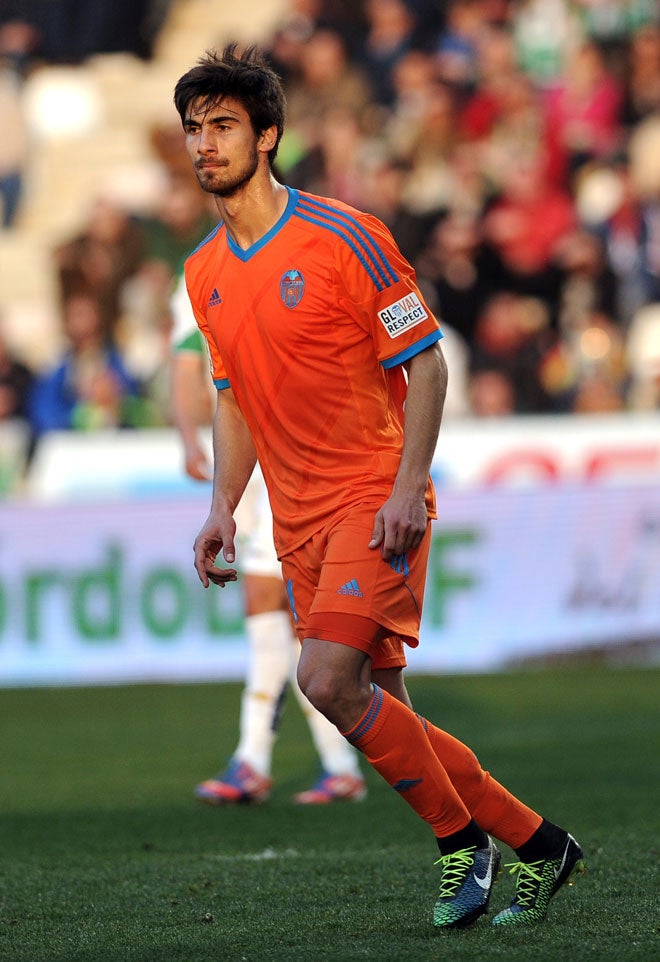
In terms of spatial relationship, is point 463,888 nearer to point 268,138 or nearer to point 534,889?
point 534,889

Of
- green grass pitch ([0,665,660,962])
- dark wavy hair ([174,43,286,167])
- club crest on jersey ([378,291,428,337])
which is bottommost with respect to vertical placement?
green grass pitch ([0,665,660,962])

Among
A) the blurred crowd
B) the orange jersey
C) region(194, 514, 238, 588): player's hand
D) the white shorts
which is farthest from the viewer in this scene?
the blurred crowd

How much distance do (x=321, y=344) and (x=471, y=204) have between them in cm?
1074

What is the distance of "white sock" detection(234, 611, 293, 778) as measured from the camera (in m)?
6.62

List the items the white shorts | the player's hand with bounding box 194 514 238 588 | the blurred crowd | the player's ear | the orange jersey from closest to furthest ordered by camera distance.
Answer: the orange jersey → the player's ear → the player's hand with bounding box 194 514 238 588 → the white shorts → the blurred crowd

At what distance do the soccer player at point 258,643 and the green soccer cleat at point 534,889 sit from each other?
97.1 inches

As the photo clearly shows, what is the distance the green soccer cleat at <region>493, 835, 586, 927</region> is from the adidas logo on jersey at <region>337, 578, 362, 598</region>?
2.67 ft

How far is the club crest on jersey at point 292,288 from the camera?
3990mm

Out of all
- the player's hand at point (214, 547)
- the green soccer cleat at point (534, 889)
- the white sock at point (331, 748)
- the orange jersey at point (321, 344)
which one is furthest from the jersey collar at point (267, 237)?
the white sock at point (331, 748)

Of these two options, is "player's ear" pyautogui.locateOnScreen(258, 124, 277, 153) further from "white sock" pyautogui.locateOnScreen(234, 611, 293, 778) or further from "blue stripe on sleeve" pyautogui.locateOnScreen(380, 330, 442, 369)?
"white sock" pyautogui.locateOnScreen(234, 611, 293, 778)

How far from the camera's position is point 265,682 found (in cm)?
672

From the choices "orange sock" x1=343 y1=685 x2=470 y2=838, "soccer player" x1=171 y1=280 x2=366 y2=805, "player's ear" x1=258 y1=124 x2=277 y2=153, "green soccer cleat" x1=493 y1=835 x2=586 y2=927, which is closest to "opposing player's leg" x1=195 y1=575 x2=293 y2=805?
"soccer player" x1=171 y1=280 x2=366 y2=805

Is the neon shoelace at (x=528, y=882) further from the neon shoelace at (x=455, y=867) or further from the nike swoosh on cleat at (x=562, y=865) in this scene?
the neon shoelace at (x=455, y=867)

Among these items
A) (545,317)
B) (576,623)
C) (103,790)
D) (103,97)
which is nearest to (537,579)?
(576,623)
